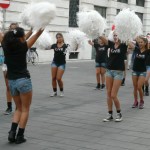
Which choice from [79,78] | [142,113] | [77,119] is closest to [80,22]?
[77,119]

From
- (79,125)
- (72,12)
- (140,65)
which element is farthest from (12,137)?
(72,12)

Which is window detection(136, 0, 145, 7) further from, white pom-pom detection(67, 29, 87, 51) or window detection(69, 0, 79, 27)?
white pom-pom detection(67, 29, 87, 51)

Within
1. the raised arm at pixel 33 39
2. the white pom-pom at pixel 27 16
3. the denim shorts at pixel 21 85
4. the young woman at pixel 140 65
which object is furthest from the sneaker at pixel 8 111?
the young woman at pixel 140 65

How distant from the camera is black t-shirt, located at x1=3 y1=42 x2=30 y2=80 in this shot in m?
6.04

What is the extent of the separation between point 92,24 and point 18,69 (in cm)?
213

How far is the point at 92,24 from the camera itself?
25.2ft

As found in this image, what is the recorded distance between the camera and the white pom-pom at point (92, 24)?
7691 millimetres

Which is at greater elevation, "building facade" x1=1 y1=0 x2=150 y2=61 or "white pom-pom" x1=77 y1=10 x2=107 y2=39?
"building facade" x1=1 y1=0 x2=150 y2=61

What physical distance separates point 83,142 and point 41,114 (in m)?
2.22

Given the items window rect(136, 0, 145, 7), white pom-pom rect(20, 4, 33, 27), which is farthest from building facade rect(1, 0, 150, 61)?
white pom-pom rect(20, 4, 33, 27)

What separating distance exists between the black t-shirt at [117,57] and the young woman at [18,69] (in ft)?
7.16

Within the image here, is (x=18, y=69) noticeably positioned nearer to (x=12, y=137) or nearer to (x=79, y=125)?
(x=12, y=137)

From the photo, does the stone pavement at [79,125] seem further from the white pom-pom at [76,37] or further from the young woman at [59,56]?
the white pom-pom at [76,37]

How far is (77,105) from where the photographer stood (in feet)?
31.9
